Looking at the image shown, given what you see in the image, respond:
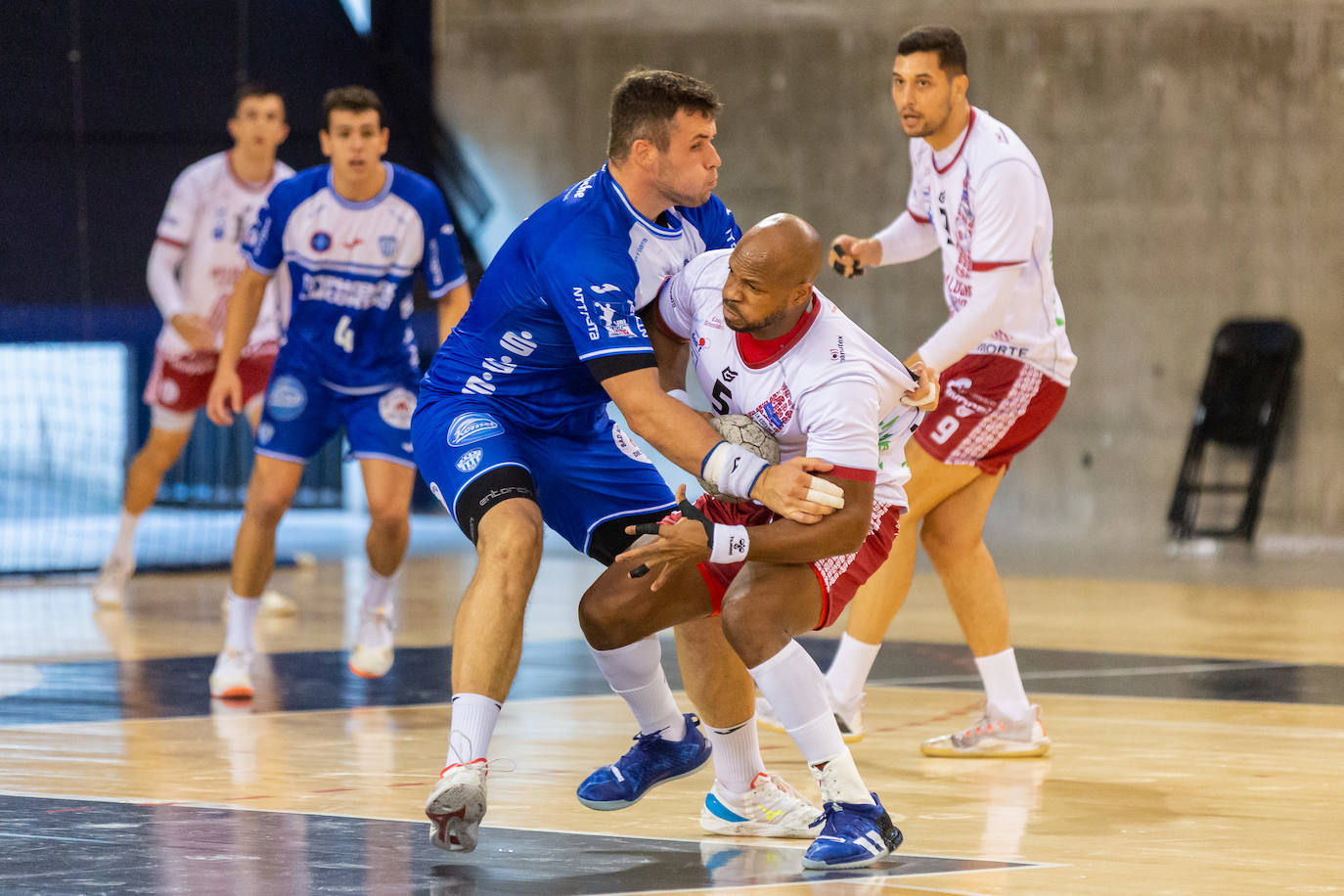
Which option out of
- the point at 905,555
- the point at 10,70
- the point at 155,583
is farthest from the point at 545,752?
the point at 10,70

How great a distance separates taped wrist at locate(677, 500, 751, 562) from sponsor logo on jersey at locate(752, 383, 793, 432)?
10.5 inches

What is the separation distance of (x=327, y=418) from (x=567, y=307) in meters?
2.57

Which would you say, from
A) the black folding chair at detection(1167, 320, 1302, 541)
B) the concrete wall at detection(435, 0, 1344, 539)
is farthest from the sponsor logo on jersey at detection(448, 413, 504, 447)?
the concrete wall at detection(435, 0, 1344, 539)

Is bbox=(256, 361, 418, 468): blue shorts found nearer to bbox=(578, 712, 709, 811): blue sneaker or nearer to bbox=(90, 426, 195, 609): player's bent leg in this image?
bbox=(578, 712, 709, 811): blue sneaker

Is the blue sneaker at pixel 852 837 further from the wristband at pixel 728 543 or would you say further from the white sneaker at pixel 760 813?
the wristband at pixel 728 543

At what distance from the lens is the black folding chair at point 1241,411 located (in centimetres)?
1191

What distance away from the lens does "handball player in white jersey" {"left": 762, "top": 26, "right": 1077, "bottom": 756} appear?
199 inches

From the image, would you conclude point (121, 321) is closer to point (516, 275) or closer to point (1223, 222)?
point (1223, 222)

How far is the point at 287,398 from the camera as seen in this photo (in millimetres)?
6281

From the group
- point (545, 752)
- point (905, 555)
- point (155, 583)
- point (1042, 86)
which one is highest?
point (1042, 86)

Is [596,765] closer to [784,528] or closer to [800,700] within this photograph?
[800,700]

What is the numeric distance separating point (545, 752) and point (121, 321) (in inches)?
354

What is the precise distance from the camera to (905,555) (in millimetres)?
5320

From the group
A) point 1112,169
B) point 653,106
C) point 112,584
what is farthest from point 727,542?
point 1112,169
